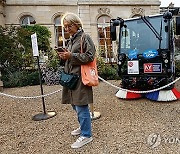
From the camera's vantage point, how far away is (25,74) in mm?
10078

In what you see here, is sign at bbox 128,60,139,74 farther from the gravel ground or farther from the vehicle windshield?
the gravel ground

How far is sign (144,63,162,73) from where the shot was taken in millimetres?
5352

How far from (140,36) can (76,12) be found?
469 inches

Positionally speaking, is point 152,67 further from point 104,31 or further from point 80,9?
point 104,31

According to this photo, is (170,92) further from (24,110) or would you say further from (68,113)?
(24,110)

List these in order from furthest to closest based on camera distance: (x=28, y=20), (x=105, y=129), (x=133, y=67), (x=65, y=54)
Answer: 1. (x=28, y=20)
2. (x=133, y=67)
3. (x=105, y=129)
4. (x=65, y=54)

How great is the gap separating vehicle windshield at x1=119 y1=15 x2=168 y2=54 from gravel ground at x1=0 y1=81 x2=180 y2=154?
1.41 metres

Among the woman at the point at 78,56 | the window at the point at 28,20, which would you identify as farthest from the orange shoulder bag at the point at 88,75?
the window at the point at 28,20

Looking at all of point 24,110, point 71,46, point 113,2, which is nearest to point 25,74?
point 24,110

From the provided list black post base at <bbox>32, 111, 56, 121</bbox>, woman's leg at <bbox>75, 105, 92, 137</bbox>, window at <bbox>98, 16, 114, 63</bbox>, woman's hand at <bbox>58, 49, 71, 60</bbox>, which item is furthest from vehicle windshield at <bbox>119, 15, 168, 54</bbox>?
window at <bbox>98, 16, 114, 63</bbox>

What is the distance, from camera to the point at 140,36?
587cm

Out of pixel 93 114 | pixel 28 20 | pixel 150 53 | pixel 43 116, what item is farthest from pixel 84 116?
pixel 28 20

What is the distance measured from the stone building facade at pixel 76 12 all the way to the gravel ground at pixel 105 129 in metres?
11.3

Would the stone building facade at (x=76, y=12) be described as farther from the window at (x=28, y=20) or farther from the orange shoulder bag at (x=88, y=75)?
the orange shoulder bag at (x=88, y=75)
